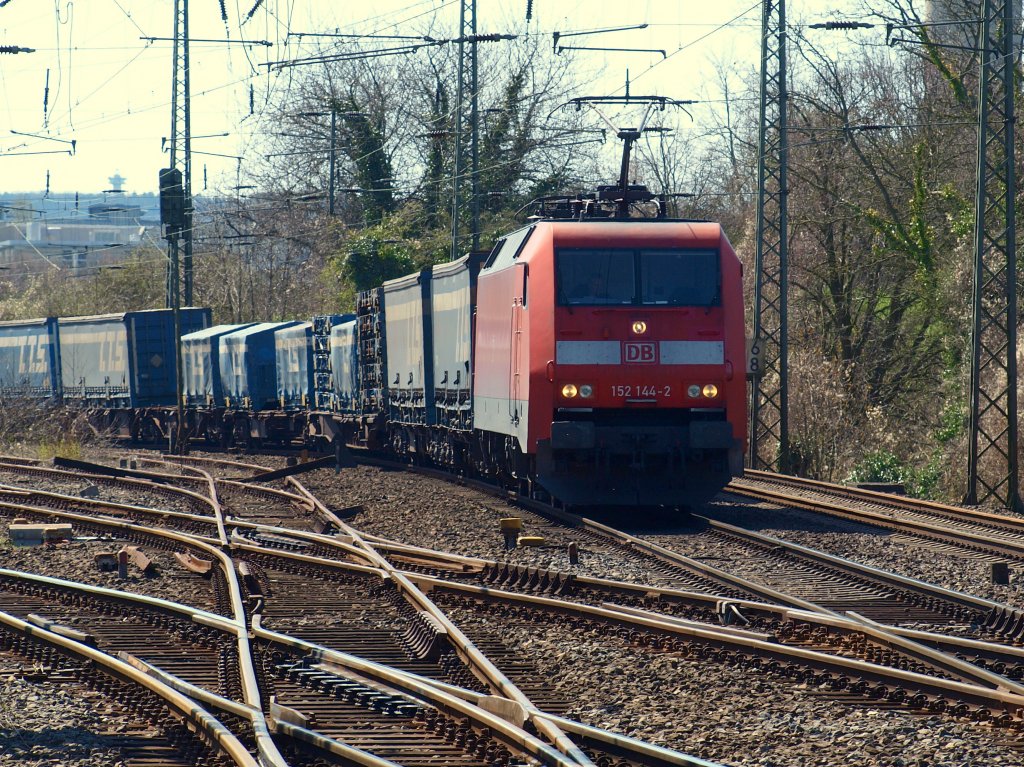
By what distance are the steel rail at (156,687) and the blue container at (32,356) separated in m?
32.2

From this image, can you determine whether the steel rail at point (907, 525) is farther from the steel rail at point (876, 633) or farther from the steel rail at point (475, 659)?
the steel rail at point (475, 659)

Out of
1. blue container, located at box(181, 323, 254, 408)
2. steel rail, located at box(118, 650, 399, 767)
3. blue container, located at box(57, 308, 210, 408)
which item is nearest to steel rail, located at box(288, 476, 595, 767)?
steel rail, located at box(118, 650, 399, 767)

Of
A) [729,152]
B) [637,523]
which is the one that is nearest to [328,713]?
[637,523]

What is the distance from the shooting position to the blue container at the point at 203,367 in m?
36.0

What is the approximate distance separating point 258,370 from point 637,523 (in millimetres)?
20539

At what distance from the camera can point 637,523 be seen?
1488cm

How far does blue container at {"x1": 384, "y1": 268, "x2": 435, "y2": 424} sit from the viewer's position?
21609 millimetres

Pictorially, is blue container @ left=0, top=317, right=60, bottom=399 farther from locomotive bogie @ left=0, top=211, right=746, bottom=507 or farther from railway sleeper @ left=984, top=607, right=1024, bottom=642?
railway sleeper @ left=984, top=607, right=1024, bottom=642

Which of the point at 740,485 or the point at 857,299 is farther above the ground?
the point at 857,299

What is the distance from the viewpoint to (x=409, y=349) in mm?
22828

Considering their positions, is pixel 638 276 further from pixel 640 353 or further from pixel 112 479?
pixel 112 479

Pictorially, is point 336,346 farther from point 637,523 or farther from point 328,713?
point 328,713

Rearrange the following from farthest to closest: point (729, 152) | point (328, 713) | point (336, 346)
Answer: point (729, 152) < point (336, 346) < point (328, 713)

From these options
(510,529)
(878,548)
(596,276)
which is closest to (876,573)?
(878,548)
